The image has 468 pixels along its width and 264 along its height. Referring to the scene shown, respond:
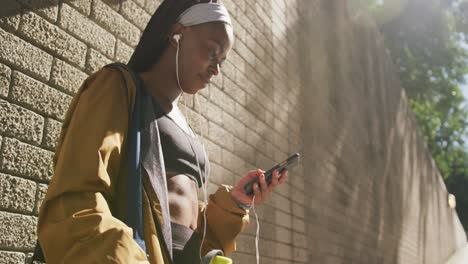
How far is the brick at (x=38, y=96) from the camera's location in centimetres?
210

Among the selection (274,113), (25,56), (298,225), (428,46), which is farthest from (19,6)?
(428,46)

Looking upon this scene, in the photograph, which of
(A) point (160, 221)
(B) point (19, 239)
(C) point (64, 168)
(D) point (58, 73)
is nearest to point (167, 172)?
(A) point (160, 221)

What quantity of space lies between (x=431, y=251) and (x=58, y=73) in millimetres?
19665

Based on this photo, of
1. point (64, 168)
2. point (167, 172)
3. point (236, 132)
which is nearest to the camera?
point (64, 168)

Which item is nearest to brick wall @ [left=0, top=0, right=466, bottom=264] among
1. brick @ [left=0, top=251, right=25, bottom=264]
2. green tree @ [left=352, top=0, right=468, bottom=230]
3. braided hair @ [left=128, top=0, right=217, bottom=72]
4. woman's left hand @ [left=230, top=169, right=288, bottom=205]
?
brick @ [left=0, top=251, right=25, bottom=264]

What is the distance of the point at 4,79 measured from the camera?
2039 millimetres

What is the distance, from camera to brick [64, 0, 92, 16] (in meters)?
2.48

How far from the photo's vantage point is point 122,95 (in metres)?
1.60

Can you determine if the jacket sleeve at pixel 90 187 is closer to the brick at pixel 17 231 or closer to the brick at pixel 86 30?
the brick at pixel 17 231

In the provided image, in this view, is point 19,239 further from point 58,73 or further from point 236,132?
point 236,132

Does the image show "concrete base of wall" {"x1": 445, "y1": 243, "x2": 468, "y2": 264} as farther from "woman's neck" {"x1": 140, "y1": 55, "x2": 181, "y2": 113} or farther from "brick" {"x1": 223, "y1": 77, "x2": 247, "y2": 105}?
"woman's neck" {"x1": 140, "y1": 55, "x2": 181, "y2": 113}

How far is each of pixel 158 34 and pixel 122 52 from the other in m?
0.96

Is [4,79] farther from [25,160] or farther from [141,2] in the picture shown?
[141,2]

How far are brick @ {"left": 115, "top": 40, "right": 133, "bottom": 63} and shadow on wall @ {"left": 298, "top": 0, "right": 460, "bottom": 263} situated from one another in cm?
349
